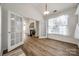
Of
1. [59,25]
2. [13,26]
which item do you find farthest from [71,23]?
[13,26]

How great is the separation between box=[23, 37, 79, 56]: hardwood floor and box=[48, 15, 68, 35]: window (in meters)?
0.24

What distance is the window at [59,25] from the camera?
159cm

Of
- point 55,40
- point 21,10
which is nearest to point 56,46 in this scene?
point 55,40

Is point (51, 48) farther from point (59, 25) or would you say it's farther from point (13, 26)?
point (13, 26)

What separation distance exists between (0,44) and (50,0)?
4.08ft

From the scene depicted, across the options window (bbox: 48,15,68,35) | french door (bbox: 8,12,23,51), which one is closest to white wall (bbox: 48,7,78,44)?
window (bbox: 48,15,68,35)

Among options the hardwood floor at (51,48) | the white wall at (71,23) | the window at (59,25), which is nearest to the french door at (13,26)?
the hardwood floor at (51,48)

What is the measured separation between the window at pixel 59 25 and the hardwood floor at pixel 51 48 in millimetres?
244

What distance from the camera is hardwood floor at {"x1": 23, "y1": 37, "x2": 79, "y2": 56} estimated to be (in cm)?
150

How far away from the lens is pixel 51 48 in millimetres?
1675

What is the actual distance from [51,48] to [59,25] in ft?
1.82

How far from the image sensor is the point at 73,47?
154cm

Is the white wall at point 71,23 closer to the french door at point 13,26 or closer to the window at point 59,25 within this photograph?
the window at point 59,25

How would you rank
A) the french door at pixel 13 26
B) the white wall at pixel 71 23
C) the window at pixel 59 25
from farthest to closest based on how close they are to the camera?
the french door at pixel 13 26 < the window at pixel 59 25 < the white wall at pixel 71 23
